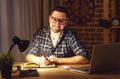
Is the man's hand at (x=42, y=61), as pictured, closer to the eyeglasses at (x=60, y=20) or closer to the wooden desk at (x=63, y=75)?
the wooden desk at (x=63, y=75)

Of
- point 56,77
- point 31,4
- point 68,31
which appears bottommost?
point 56,77

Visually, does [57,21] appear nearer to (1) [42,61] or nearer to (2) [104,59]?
(1) [42,61]

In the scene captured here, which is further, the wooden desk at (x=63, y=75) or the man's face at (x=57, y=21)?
the man's face at (x=57, y=21)

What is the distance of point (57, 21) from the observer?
10.4ft

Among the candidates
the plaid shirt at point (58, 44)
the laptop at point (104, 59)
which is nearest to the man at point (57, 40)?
the plaid shirt at point (58, 44)

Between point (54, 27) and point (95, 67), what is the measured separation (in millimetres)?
973

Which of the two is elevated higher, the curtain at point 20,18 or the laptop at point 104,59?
the curtain at point 20,18

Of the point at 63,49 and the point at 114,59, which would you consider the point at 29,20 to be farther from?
the point at 114,59

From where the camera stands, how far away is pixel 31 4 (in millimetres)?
4148

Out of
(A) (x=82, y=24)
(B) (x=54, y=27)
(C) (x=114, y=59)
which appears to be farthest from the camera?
(A) (x=82, y=24)

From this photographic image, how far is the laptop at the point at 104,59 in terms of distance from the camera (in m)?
2.32

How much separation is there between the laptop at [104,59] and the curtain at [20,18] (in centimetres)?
178

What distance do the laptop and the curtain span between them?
1778 millimetres

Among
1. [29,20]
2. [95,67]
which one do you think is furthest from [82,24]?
[95,67]
